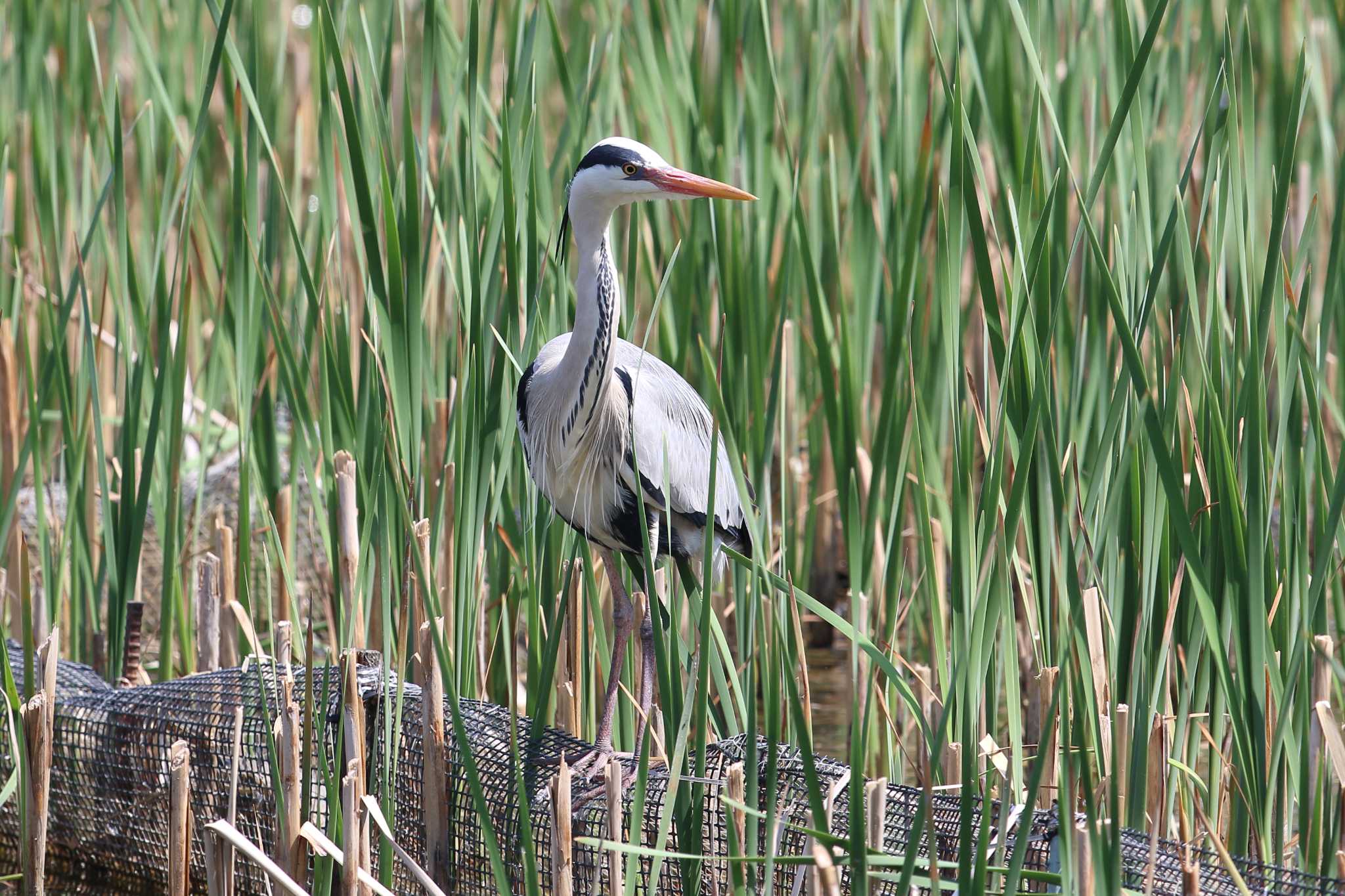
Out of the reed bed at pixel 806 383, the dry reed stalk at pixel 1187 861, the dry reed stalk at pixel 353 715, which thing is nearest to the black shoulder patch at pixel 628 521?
the reed bed at pixel 806 383

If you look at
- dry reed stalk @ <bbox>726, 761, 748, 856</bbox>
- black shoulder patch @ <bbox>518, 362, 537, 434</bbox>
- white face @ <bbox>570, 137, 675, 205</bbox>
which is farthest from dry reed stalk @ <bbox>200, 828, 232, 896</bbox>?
white face @ <bbox>570, 137, 675, 205</bbox>

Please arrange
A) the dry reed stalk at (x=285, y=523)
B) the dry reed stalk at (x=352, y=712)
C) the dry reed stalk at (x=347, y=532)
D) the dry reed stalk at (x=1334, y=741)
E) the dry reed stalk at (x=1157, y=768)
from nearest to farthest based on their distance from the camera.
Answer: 1. the dry reed stalk at (x=1334, y=741)
2. the dry reed stalk at (x=1157, y=768)
3. the dry reed stalk at (x=352, y=712)
4. the dry reed stalk at (x=347, y=532)
5. the dry reed stalk at (x=285, y=523)

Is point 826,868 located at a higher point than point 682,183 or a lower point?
lower

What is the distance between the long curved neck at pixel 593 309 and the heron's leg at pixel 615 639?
16.2 inches

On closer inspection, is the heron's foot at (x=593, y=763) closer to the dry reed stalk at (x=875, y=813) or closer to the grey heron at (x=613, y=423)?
the grey heron at (x=613, y=423)

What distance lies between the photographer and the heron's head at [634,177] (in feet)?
7.29

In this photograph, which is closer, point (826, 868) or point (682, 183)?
point (826, 868)

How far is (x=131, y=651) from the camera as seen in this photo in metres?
2.65

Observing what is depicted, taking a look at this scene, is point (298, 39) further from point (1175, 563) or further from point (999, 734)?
point (1175, 563)

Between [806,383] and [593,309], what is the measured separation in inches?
55.9

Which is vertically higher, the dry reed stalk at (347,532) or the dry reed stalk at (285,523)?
the dry reed stalk at (285,523)

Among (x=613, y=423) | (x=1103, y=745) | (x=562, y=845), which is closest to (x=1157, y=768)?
(x=1103, y=745)

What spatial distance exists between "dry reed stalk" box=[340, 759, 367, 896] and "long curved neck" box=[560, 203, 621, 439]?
774 millimetres

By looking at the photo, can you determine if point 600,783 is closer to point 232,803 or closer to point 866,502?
point 232,803
